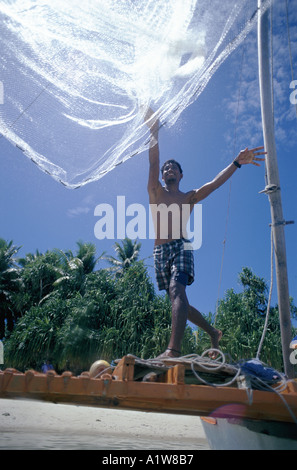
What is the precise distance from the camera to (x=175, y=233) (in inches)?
135

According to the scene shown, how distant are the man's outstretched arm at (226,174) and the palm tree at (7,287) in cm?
2519

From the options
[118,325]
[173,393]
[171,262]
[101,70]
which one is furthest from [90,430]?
[118,325]

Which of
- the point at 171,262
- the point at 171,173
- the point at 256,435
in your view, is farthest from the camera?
the point at 171,173

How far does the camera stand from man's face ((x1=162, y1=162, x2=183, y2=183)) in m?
3.71

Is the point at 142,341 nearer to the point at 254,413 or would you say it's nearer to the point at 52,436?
the point at 52,436

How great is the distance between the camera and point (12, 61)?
3.25m

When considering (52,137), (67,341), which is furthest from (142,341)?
(52,137)

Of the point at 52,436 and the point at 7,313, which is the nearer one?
the point at 52,436

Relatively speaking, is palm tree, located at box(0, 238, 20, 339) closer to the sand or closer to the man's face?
the sand

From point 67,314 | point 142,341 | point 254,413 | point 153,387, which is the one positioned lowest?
point 254,413

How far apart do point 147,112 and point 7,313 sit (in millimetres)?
26736

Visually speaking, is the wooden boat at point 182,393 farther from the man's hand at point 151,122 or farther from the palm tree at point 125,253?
the palm tree at point 125,253

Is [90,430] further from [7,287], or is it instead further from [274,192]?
[7,287]

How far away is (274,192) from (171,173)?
1.80 m
